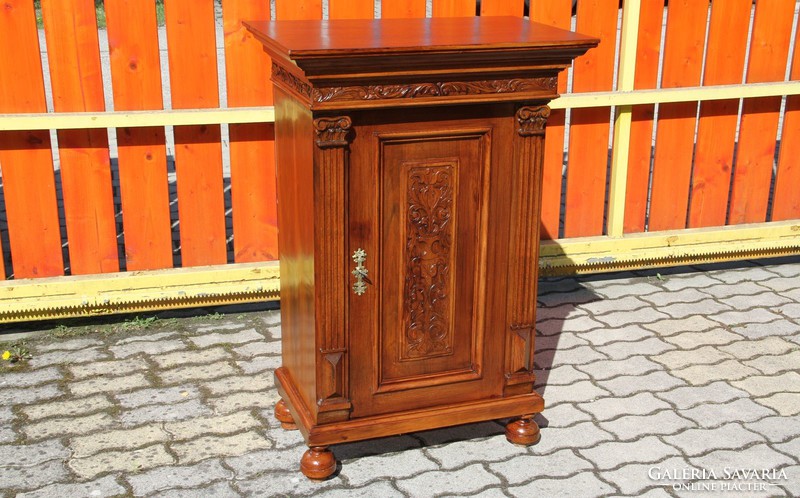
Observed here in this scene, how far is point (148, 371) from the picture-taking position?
15.8 ft

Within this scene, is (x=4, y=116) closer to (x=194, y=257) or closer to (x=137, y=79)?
(x=137, y=79)

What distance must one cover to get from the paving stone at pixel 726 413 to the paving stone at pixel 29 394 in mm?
2808

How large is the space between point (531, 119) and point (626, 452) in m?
1.43

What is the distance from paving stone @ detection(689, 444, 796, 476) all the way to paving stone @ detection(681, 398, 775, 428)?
224 millimetres

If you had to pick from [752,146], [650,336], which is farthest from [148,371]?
[752,146]

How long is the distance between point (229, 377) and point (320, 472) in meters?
1.02

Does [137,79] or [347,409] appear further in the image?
[137,79]

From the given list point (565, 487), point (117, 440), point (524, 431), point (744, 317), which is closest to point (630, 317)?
point (744, 317)

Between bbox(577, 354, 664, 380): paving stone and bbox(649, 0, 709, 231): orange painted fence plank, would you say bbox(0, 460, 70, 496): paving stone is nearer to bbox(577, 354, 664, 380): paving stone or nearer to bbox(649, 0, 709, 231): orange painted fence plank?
bbox(577, 354, 664, 380): paving stone

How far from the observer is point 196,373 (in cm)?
480

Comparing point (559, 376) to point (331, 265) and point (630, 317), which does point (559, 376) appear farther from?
point (331, 265)

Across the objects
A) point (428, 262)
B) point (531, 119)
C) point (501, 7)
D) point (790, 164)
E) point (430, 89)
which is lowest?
point (790, 164)

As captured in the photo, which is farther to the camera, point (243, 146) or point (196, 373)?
point (243, 146)

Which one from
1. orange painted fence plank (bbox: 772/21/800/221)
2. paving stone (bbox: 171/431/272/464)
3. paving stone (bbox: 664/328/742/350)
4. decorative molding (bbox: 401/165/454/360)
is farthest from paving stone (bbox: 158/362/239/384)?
orange painted fence plank (bbox: 772/21/800/221)
